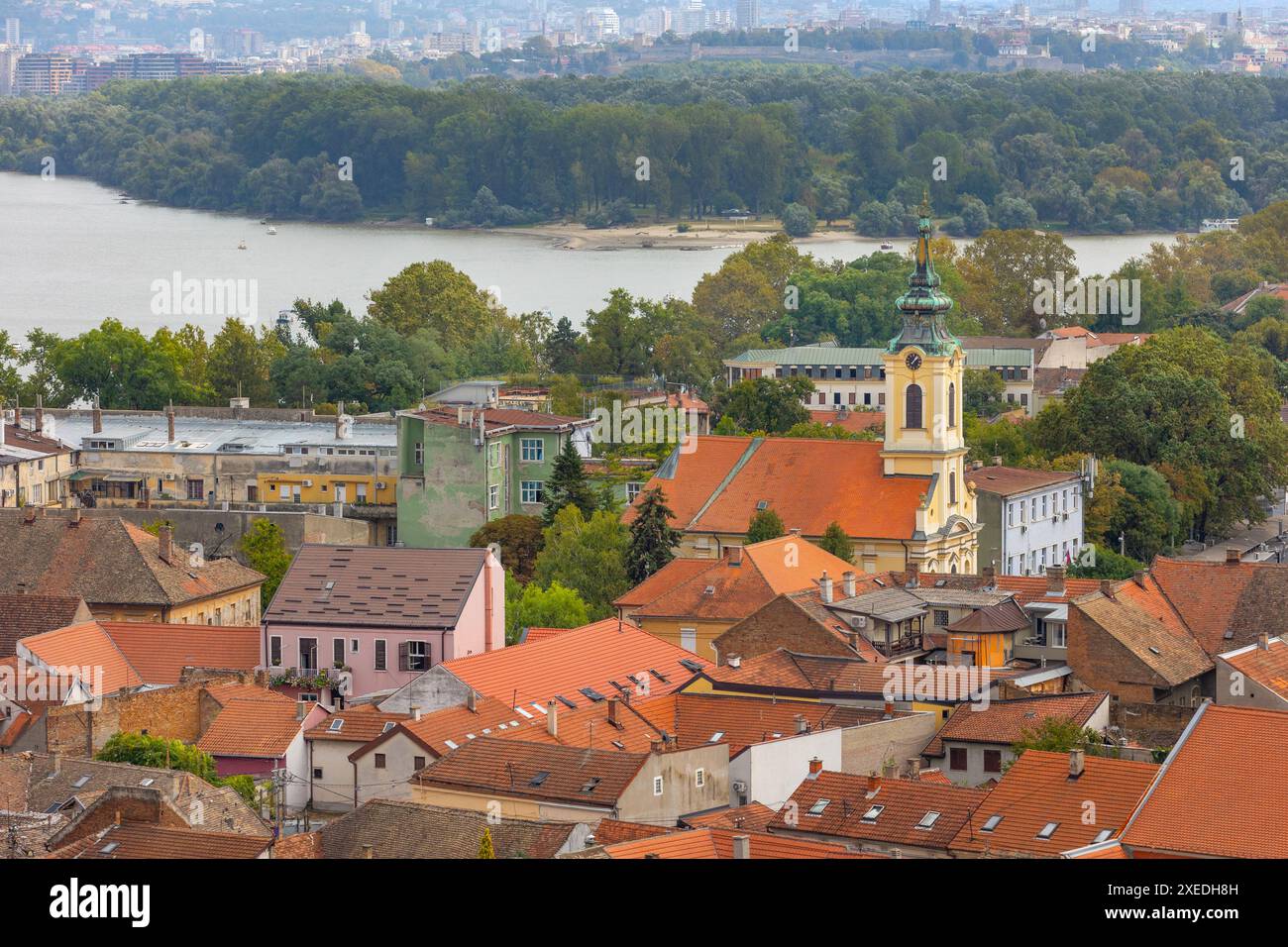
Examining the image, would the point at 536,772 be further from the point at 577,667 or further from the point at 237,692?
the point at 237,692

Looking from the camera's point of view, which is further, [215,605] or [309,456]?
[309,456]

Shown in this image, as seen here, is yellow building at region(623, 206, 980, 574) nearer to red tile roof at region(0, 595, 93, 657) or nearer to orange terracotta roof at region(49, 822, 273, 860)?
red tile roof at region(0, 595, 93, 657)

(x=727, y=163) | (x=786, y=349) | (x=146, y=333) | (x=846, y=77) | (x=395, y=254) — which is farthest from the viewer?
(x=846, y=77)

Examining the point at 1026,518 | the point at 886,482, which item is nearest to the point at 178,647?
the point at 886,482

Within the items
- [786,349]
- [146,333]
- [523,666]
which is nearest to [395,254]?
[146,333]

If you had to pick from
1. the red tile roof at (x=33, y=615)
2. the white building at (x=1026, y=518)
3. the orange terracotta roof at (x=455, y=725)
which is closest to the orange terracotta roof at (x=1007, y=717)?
the orange terracotta roof at (x=455, y=725)

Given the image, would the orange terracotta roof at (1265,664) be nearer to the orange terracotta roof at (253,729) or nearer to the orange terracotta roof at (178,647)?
the orange terracotta roof at (253,729)
